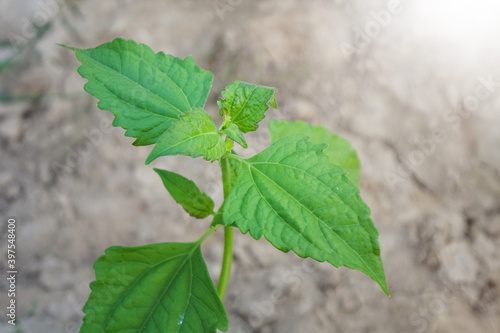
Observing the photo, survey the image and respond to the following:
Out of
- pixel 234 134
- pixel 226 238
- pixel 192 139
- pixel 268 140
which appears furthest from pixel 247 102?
pixel 268 140

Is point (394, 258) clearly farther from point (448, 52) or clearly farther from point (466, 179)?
point (448, 52)

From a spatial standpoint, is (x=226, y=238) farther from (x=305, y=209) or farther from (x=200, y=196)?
(x=305, y=209)

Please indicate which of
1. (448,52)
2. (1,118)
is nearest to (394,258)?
(448,52)

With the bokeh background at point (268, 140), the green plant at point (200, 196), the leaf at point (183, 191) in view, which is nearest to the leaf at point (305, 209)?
the green plant at point (200, 196)

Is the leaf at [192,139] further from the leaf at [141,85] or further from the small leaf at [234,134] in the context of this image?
the leaf at [141,85]

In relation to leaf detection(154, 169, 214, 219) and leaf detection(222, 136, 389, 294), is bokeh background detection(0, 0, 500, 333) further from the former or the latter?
leaf detection(222, 136, 389, 294)

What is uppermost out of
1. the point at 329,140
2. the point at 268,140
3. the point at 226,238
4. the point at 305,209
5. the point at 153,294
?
the point at 305,209
